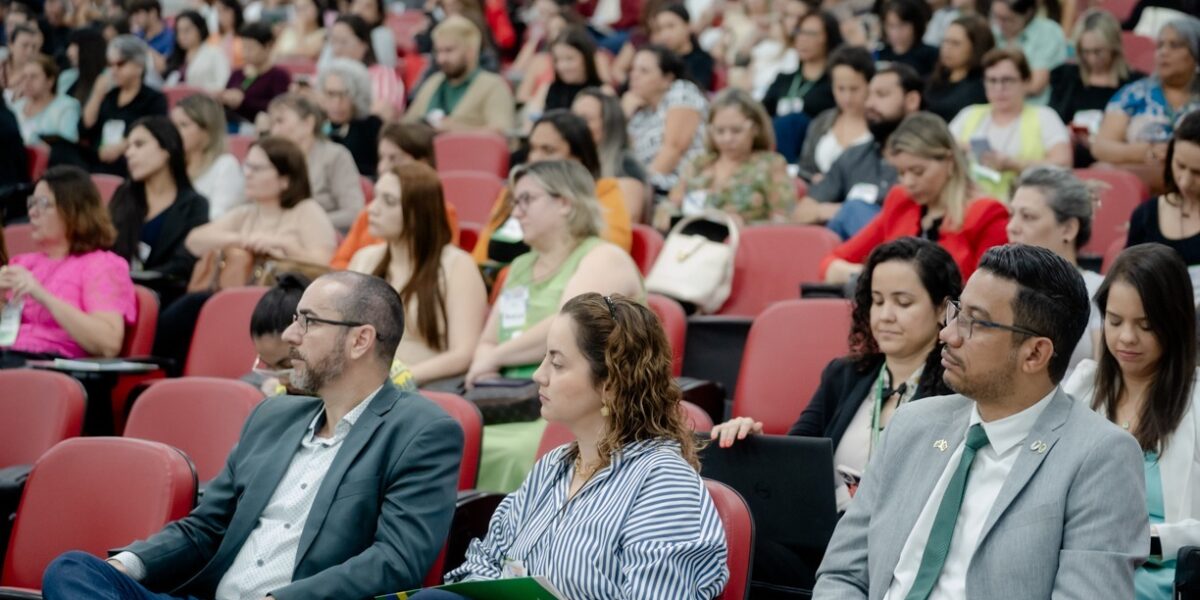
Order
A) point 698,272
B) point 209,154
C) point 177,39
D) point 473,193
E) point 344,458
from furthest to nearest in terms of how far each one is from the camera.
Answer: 1. point 177,39
2. point 209,154
3. point 473,193
4. point 698,272
5. point 344,458

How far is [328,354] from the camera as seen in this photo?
325cm

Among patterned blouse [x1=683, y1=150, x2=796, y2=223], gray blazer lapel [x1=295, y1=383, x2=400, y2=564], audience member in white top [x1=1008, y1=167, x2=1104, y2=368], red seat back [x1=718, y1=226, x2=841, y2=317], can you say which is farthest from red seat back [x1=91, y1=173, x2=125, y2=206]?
audience member in white top [x1=1008, y1=167, x2=1104, y2=368]

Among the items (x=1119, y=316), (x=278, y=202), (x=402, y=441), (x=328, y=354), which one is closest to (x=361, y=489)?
(x=402, y=441)

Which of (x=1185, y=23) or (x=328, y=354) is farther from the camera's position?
(x=1185, y=23)

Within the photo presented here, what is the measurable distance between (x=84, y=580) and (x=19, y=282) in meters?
2.25

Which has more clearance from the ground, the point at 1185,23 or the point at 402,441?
the point at 1185,23

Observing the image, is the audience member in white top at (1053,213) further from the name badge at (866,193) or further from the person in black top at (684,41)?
the person in black top at (684,41)

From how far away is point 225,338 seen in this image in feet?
16.4

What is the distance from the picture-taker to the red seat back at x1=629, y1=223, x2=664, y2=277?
576cm

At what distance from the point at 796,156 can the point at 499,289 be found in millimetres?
2834

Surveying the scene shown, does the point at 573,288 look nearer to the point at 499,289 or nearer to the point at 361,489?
the point at 499,289

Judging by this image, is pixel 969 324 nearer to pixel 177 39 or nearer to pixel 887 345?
pixel 887 345

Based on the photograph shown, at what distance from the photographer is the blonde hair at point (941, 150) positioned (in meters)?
4.76

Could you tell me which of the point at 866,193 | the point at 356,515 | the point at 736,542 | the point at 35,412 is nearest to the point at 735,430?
the point at 736,542
